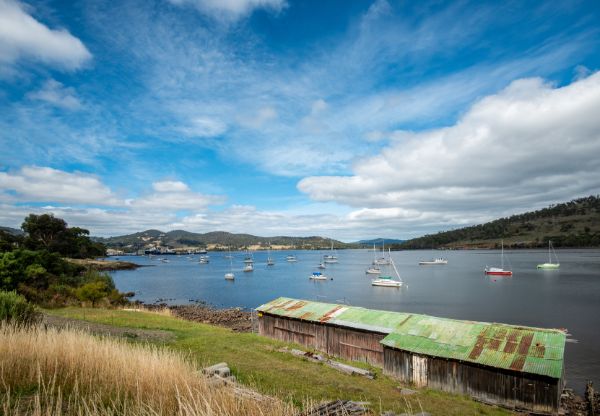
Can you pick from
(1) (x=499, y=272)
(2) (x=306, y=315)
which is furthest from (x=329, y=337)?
(1) (x=499, y=272)

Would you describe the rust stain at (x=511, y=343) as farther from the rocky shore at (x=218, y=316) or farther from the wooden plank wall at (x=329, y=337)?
the rocky shore at (x=218, y=316)

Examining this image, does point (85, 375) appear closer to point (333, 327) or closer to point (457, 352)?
point (457, 352)

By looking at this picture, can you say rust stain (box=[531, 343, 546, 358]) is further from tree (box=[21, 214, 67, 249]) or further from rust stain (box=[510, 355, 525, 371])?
tree (box=[21, 214, 67, 249])

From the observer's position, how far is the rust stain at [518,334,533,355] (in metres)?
18.8

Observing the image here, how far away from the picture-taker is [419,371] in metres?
20.7

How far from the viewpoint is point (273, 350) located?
24391 mm

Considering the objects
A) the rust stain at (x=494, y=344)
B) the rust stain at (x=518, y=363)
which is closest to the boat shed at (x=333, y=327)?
the rust stain at (x=494, y=344)

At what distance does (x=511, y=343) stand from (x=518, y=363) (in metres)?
1.81

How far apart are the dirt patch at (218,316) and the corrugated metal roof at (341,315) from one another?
15.5m

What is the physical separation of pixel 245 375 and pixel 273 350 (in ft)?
32.6

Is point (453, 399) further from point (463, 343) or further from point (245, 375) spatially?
point (245, 375)

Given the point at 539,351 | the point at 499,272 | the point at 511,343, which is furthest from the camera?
the point at 499,272

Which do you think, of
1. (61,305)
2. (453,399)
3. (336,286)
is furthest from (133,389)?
(336,286)

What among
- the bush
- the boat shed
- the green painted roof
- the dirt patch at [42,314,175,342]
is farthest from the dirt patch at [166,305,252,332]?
the bush
